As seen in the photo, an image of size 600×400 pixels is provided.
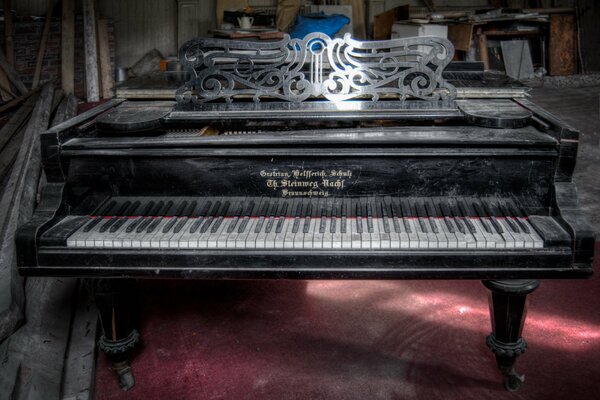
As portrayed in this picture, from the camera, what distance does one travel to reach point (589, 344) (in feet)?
10.3

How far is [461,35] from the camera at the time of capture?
315 inches

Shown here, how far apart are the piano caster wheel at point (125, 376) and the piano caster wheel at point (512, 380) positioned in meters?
1.73

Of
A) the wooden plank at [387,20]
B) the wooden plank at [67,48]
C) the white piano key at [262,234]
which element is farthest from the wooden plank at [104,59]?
the white piano key at [262,234]

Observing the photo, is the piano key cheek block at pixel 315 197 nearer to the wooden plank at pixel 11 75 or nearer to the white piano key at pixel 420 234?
the white piano key at pixel 420 234

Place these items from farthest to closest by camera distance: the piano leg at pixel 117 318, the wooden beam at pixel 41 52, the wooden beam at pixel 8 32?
the wooden beam at pixel 41 52 → the wooden beam at pixel 8 32 → the piano leg at pixel 117 318

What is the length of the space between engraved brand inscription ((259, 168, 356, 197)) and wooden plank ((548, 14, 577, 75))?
701cm

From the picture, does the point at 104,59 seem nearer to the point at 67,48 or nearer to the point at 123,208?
the point at 67,48

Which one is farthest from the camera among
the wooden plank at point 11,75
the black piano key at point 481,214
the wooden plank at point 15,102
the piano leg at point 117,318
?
the wooden plank at point 11,75

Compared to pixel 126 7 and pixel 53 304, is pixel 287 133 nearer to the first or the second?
pixel 53 304

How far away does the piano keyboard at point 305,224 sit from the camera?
2238 millimetres

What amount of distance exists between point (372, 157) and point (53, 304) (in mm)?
1952

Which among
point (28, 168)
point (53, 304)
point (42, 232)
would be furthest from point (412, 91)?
point (28, 168)

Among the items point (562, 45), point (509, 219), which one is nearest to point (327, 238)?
point (509, 219)

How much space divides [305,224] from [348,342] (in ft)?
3.74
